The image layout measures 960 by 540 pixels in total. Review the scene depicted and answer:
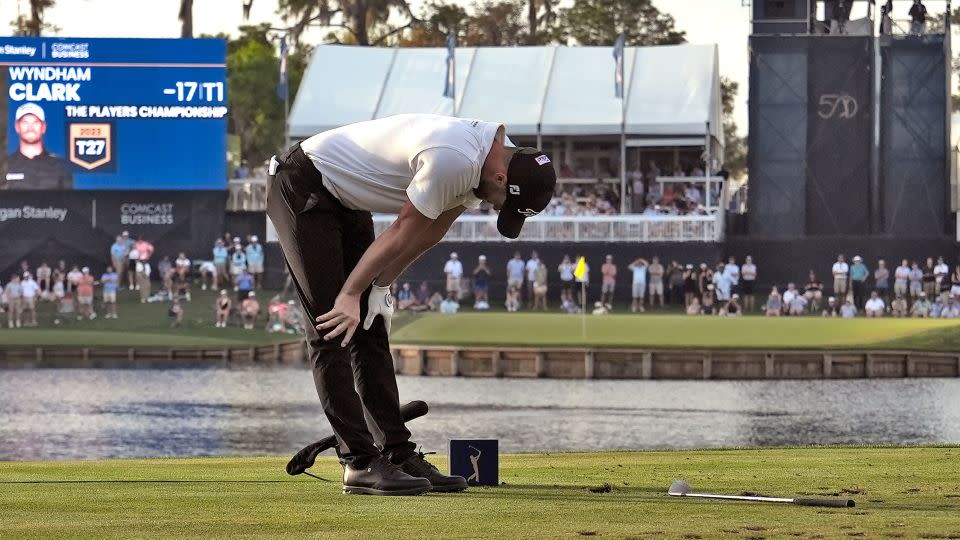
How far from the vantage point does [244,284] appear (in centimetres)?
4769

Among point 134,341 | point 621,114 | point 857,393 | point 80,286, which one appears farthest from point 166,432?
point 621,114

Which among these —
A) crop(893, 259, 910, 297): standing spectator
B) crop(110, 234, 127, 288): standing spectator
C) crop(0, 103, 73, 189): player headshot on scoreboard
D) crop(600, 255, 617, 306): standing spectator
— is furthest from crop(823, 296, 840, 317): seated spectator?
crop(0, 103, 73, 189): player headshot on scoreboard

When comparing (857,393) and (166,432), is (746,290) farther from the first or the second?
(166,432)

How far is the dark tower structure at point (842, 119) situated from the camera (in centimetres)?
5094

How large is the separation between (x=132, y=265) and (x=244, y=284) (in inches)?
203

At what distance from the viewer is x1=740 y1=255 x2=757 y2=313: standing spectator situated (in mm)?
47922

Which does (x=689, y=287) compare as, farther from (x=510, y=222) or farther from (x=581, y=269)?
(x=510, y=222)

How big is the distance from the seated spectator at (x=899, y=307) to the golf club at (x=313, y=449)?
3952cm

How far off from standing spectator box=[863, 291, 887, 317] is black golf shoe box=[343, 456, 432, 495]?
131 ft

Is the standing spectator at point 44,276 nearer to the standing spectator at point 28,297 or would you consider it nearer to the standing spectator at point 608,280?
the standing spectator at point 28,297

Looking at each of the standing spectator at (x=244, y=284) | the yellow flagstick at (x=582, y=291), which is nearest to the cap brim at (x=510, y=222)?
the yellow flagstick at (x=582, y=291)

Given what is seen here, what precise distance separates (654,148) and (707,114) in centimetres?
269

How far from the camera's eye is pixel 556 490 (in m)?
7.73

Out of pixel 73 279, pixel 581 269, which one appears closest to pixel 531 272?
pixel 581 269
